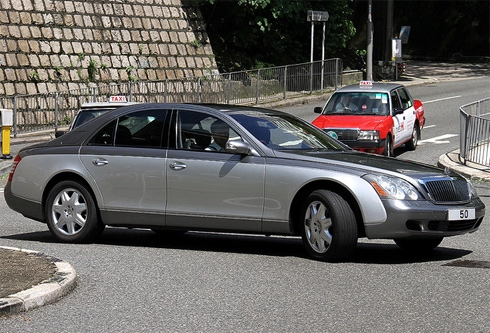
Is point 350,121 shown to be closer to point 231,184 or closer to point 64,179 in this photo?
point 64,179

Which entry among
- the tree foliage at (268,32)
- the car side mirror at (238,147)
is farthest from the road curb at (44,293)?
the tree foliage at (268,32)

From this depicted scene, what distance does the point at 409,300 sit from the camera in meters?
7.71

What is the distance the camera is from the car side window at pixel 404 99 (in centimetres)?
2244

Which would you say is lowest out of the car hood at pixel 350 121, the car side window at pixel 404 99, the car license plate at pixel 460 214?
the car hood at pixel 350 121

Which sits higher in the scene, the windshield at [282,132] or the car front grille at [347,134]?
the windshield at [282,132]

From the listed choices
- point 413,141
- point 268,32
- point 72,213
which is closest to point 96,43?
point 268,32

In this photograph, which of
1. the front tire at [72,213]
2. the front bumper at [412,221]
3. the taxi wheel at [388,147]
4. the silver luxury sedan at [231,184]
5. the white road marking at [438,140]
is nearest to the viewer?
the front bumper at [412,221]

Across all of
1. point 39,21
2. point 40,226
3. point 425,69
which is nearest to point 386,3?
point 425,69

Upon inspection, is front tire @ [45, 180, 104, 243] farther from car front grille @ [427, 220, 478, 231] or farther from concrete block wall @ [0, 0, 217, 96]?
concrete block wall @ [0, 0, 217, 96]

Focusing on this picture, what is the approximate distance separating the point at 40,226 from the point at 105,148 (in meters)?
2.34

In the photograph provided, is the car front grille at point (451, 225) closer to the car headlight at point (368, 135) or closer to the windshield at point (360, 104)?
the car headlight at point (368, 135)

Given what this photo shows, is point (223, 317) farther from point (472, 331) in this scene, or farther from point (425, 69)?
point (425, 69)

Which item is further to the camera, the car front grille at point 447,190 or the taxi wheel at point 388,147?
the taxi wheel at point 388,147

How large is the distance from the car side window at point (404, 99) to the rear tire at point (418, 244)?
12.3 metres
